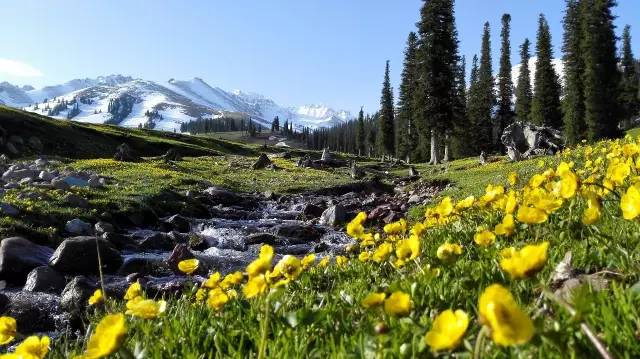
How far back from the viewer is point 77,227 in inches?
493

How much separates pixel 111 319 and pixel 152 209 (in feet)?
50.1

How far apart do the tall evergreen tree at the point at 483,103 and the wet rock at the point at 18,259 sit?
65.4 metres

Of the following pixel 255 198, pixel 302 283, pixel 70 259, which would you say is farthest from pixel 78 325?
pixel 255 198

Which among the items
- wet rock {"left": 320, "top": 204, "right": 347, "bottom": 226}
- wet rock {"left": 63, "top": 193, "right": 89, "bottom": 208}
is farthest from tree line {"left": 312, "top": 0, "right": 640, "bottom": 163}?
wet rock {"left": 63, "top": 193, "right": 89, "bottom": 208}

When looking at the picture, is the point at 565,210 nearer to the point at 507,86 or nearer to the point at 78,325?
the point at 78,325

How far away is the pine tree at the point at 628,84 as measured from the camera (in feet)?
220

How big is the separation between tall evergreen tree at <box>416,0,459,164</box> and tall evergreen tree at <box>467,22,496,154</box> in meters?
21.2

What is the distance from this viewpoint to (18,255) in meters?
9.10

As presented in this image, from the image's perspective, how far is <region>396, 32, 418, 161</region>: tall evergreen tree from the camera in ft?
210

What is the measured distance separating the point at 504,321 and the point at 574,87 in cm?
5497

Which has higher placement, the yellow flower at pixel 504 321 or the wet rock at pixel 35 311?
the yellow flower at pixel 504 321

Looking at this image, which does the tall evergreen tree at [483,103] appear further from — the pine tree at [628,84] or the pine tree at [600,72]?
the pine tree at [600,72]

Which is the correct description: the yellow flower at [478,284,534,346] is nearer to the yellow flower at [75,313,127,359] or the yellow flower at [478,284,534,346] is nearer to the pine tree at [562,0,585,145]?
the yellow flower at [75,313,127,359]

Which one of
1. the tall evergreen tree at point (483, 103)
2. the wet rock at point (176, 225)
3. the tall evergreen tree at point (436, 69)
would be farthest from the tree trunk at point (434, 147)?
the wet rock at point (176, 225)
